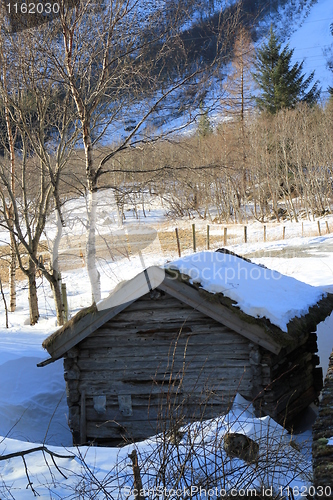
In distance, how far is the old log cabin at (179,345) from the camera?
6250mm

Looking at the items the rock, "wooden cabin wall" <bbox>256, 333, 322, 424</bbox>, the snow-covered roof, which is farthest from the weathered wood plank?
the rock

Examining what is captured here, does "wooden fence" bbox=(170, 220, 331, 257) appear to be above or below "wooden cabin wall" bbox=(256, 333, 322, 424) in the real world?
above

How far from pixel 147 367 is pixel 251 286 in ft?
6.42

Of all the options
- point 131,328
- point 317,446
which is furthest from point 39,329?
point 317,446

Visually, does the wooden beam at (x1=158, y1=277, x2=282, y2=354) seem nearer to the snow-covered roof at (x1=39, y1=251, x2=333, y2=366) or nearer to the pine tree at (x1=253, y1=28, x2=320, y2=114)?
the snow-covered roof at (x1=39, y1=251, x2=333, y2=366)

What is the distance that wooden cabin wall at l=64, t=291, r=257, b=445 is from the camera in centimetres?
648

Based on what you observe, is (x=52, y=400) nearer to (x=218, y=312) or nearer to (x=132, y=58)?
(x=218, y=312)

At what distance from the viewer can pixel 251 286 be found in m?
6.98

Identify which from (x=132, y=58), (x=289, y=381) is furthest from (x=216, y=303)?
(x=132, y=58)

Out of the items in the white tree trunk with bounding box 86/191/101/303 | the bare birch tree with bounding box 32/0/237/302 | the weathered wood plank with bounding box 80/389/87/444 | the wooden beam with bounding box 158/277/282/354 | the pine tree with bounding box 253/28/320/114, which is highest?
the pine tree with bounding box 253/28/320/114

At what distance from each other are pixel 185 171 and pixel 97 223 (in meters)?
2.10

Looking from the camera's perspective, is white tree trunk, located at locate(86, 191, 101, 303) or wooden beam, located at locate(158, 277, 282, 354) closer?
wooden beam, located at locate(158, 277, 282, 354)

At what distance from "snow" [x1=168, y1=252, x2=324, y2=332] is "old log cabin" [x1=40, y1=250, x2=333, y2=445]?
20 mm

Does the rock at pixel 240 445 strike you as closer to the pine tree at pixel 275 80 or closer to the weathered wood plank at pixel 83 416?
the weathered wood plank at pixel 83 416
